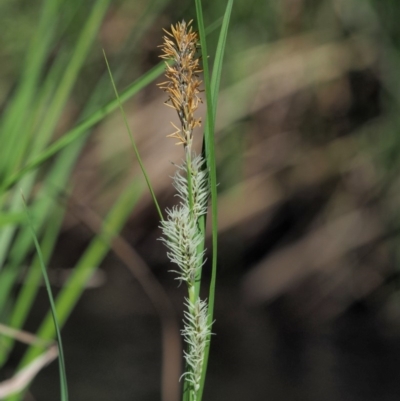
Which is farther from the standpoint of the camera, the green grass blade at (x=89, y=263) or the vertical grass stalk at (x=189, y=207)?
the green grass blade at (x=89, y=263)

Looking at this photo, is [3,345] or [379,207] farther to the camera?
[379,207]

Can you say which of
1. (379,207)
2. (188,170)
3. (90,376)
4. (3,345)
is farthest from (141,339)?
(188,170)

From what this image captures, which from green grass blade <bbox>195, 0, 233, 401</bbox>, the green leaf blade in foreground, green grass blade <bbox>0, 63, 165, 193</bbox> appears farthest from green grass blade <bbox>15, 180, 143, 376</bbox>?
green grass blade <bbox>195, 0, 233, 401</bbox>

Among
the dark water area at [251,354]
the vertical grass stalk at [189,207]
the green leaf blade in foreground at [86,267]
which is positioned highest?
the vertical grass stalk at [189,207]

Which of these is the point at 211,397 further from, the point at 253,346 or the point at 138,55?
the point at 138,55

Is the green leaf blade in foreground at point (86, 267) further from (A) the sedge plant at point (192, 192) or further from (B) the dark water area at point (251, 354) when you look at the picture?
(B) the dark water area at point (251, 354)

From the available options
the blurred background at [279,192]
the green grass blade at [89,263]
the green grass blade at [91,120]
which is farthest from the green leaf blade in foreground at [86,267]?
the blurred background at [279,192]

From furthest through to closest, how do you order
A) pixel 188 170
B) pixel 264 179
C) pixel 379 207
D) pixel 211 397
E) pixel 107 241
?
pixel 264 179, pixel 379 207, pixel 211 397, pixel 107 241, pixel 188 170

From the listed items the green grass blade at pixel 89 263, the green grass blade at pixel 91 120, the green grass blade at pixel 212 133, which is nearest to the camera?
the green grass blade at pixel 212 133

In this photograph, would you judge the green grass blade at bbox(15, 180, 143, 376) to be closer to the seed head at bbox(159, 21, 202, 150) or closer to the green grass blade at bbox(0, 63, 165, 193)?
the green grass blade at bbox(0, 63, 165, 193)
